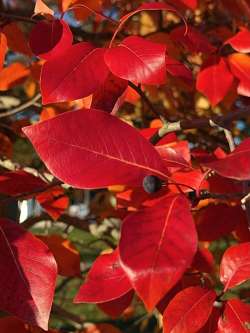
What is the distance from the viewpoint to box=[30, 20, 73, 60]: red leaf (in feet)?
2.50

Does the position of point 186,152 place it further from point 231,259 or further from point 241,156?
point 241,156

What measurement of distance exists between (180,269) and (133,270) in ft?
0.13

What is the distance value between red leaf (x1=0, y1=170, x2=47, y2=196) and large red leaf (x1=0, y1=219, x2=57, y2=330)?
0.18 meters

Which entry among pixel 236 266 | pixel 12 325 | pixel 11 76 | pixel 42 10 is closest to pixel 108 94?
pixel 42 10

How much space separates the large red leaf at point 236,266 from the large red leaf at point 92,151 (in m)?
0.20

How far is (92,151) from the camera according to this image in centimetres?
54

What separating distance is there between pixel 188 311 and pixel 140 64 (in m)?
0.31

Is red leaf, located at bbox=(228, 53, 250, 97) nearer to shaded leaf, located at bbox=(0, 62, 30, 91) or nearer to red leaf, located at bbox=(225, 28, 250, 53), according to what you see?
red leaf, located at bbox=(225, 28, 250, 53)

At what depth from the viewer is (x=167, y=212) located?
51 centimetres

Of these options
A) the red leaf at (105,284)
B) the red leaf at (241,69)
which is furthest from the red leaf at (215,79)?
the red leaf at (105,284)

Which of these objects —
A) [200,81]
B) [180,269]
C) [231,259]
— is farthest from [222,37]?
[180,269]

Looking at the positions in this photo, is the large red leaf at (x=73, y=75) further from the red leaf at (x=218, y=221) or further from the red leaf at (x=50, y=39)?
the red leaf at (x=218, y=221)

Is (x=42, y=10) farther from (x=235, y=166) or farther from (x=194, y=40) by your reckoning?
(x=235, y=166)

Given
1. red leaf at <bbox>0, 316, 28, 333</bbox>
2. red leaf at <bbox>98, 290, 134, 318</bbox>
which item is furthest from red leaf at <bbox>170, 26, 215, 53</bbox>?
red leaf at <bbox>0, 316, 28, 333</bbox>
